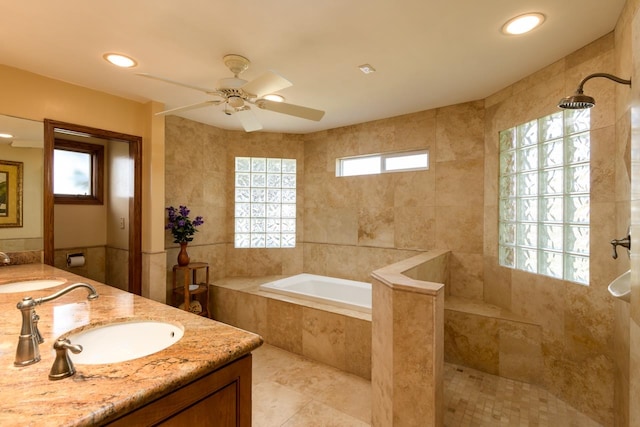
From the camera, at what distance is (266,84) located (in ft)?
5.61

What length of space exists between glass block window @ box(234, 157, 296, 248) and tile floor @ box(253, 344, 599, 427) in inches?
72.7

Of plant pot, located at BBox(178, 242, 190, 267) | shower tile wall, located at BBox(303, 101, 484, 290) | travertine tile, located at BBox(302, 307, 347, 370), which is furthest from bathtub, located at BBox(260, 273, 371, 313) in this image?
plant pot, located at BBox(178, 242, 190, 267)

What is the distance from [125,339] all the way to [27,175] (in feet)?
6.70

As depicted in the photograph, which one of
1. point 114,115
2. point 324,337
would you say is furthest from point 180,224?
point 324,337

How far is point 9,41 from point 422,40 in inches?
104

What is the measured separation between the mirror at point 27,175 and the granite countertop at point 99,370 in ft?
4.29

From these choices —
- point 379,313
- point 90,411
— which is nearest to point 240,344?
point 90,411

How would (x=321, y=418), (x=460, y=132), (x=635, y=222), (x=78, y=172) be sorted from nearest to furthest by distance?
(x=635, y=222) → (x=321, y=418) → (x=460, y=132) → (x=78, y=172)

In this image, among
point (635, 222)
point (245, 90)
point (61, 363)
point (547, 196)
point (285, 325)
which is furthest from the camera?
point (285, 325)

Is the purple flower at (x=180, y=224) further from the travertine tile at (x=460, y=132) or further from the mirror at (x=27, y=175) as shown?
the travertine tile at (x=460, y=132)

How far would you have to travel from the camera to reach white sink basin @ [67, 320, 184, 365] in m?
1.10

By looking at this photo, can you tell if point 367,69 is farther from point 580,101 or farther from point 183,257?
point 183,257

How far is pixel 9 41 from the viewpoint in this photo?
6.15 feet

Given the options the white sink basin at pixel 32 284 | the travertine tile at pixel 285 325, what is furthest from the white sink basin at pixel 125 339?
the travertine tile at pixel 285 325
